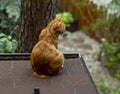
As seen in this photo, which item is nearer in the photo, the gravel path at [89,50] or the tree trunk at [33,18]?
the tree trunk at [33,18]

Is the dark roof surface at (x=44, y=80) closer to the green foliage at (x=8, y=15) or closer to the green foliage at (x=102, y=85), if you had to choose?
the green foliage at (x=8, y=15)

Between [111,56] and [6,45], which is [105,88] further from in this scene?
[6,45]

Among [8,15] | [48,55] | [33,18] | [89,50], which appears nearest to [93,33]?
[89,50]

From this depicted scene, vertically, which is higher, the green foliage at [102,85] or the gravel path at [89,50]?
the gravel path at [89,50]

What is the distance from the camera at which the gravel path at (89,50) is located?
5.10m

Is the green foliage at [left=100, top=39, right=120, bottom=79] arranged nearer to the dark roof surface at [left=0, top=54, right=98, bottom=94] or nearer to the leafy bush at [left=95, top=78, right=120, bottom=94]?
the leafy bush at [left=95, top=78, right=120, bottom=94]

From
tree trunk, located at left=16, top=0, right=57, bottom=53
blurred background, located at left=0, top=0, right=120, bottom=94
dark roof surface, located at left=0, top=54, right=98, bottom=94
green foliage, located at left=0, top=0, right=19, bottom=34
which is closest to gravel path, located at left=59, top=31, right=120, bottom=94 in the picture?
blurred background, located at left=0, top=0, right=120, bottom=94

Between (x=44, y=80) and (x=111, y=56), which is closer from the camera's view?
(x=44, y=80)

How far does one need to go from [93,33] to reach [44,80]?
13.7ft

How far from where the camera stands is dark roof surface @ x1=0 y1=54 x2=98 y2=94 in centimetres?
215

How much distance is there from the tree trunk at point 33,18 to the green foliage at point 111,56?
2.23 metres

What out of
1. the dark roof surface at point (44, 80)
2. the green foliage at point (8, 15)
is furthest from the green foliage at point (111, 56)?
the dark roof surface at point (44, 80)

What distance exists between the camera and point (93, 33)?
6402mm

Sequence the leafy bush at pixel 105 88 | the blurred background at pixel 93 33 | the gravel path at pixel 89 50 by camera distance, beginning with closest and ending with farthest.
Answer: the blurred background at pixel 93 33
the leafy bush at pixel 105 88
the gravel path at pixel 89 50
